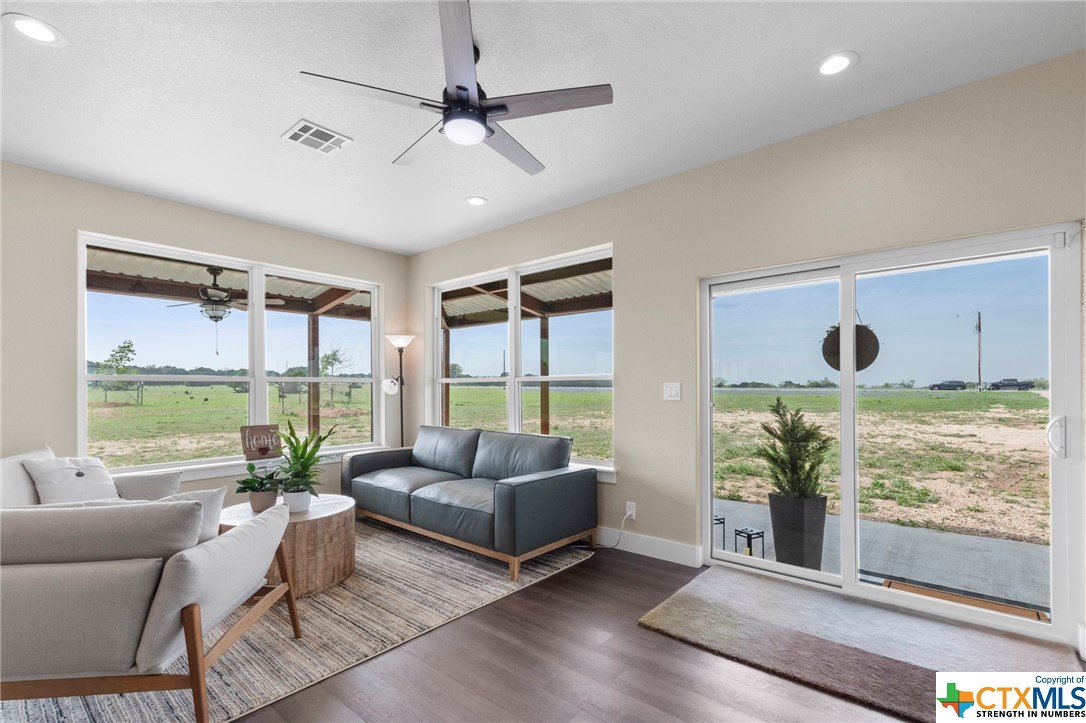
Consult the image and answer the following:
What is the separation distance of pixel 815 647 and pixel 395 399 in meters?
4.50

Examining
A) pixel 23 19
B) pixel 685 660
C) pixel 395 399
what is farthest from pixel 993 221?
pixel 395 399

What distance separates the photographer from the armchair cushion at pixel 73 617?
1.46 metres

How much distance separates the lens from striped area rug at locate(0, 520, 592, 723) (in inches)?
76.4

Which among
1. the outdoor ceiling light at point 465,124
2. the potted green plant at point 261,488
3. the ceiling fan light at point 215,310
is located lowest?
the potted green plant at point 261,488

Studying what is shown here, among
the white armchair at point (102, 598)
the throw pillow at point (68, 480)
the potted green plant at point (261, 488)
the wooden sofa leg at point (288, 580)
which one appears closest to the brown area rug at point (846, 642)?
the wooden sofa leg at point (288, 580)

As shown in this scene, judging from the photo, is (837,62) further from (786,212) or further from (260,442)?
(260,442)

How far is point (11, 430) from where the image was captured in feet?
10.6

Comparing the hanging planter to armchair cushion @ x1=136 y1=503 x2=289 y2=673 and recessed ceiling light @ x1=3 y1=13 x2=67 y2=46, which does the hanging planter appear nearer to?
armchair cushion @ x1=136 y1=503 x2=289 y2=673

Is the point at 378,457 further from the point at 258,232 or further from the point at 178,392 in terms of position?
the point at 258,232

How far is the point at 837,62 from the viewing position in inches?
90.7

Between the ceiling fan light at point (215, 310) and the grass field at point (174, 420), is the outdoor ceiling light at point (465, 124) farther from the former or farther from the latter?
the grass field at point (174, 420)

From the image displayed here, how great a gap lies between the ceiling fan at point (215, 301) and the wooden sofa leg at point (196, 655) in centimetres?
354

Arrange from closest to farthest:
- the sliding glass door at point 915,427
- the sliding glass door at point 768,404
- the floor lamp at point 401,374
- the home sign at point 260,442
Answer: the sliding glass door at point 915,427
the sliding glass door at point 768,404
the home sign at point 260,442
the floor lamp at point 401,374

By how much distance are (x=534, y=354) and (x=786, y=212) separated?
244cm
